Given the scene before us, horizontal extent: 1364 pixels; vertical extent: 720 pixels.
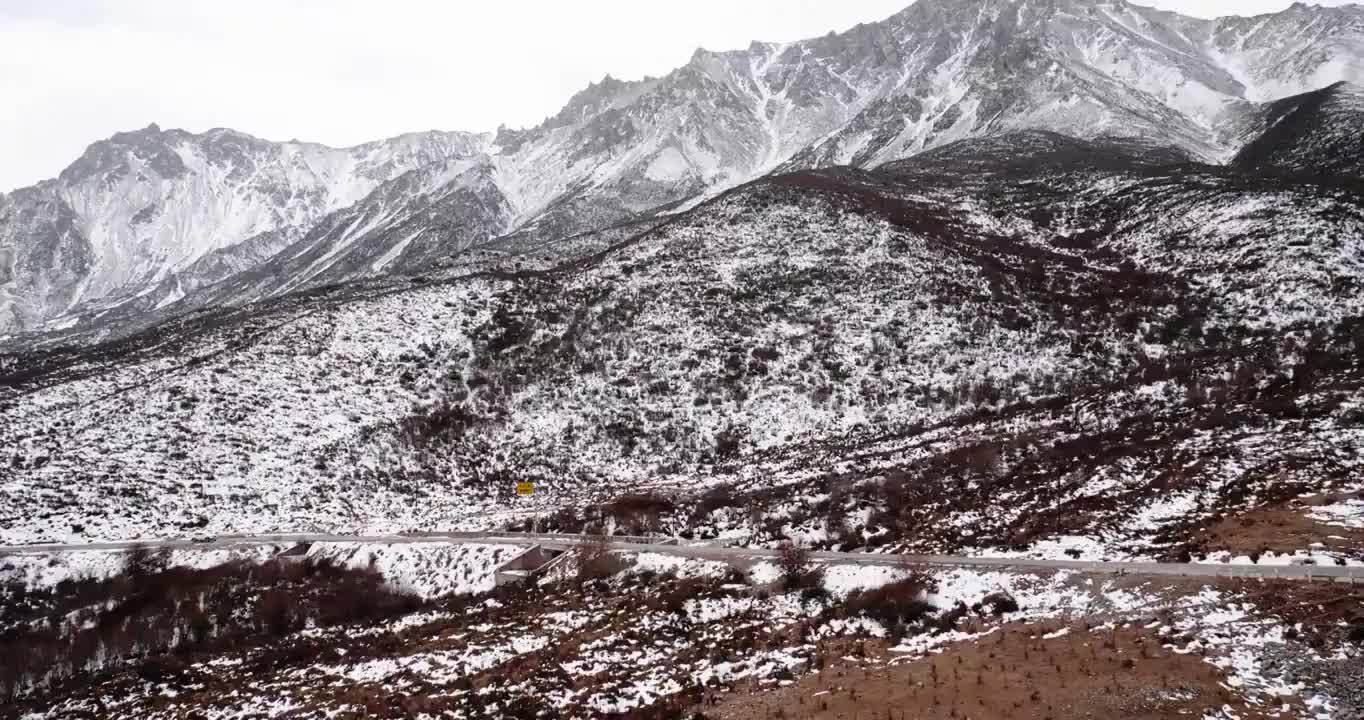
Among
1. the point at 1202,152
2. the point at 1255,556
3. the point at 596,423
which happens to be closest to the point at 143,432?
the point at 596,423

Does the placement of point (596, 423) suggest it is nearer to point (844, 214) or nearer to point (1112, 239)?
point (844, 214)

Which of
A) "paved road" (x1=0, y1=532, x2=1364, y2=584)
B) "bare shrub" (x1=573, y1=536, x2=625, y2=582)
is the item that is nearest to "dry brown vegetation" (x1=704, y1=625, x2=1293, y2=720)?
"paved road" (x1=0, y1=532, x2=1364, y2=584)

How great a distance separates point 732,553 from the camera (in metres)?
24.6

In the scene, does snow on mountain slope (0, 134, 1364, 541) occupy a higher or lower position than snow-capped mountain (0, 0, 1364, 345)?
lower

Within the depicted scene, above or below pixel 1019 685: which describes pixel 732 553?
below

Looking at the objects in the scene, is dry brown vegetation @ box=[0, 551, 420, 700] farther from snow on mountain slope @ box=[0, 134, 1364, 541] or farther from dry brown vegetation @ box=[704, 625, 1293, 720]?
dry brown vegetation @ box=[704, 625, 1293, 720]

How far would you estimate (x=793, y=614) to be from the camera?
19.4 meters

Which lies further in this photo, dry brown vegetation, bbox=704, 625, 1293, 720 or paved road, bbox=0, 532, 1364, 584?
paved road, bbox=0, 532, 1364, 584

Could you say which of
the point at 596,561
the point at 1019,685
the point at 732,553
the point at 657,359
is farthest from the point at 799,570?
the point at 657,359

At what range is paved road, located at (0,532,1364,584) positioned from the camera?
53.7 feet

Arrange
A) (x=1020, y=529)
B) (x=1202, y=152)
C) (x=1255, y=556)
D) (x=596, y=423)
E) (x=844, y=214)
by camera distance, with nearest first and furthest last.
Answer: (x=1255, y=556) < (x=1020, y=529) < (x=596, y=423) < (x=844, y=214) < (x=1202, y=152)

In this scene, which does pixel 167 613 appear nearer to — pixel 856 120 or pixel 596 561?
pixel 596 561

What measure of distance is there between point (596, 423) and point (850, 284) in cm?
2355

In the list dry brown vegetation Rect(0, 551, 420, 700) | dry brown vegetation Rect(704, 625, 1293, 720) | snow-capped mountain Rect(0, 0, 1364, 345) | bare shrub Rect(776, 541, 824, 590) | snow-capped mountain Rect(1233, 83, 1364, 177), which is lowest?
dry brown vegetation Rect(0, 551, 420, 700)
